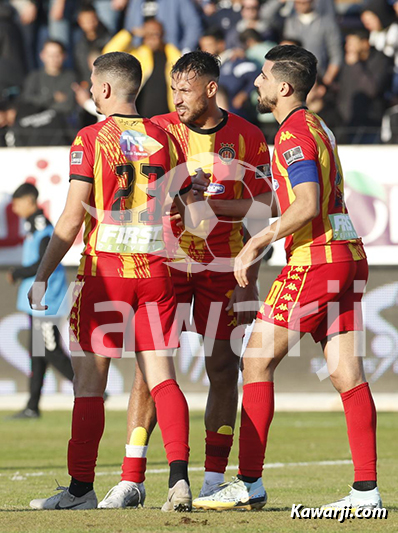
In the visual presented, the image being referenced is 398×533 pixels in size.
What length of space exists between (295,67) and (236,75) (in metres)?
9.01

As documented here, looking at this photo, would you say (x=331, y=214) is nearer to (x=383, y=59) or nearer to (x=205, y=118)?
(x=205, y=118)

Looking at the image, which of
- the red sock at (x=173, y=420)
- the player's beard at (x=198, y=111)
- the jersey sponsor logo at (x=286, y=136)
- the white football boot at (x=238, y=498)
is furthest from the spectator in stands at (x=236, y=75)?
the white football boot at (x=238, y=498)

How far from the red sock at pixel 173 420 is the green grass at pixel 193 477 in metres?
0.32

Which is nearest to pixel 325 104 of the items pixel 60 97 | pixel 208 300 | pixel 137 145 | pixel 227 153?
pixel 60 97

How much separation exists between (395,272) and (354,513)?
848cm

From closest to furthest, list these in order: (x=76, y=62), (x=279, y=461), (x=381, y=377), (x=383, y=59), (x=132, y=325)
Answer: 1. (x=132, y=325)
2. (x=279, y=461)
3. (x=381, y=377)
4. (x=383, y=59)
5. (x=76, y=62)

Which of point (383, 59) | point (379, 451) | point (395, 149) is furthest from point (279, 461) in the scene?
point (383, 59)

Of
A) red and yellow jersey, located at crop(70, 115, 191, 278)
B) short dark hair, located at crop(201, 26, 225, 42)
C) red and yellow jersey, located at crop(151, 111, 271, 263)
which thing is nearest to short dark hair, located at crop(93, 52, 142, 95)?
red and yellow jersey, located at crop(70, 115, 191, 278)

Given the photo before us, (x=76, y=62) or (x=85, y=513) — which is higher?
(x=76, y=62)

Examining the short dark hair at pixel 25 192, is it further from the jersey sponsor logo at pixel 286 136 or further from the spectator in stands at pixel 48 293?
the jersey sponsor logo at pixel 286 136

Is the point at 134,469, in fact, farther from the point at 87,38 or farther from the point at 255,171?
the point at 87,38

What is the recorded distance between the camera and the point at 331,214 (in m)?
5.53

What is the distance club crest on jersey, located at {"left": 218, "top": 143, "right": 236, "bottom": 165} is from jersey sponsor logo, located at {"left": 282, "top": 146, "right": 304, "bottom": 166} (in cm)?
96

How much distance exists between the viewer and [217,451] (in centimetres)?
620
